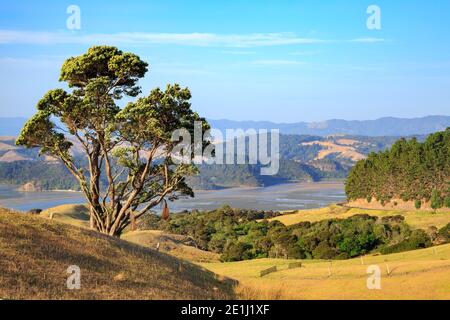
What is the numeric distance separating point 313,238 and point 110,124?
122ft

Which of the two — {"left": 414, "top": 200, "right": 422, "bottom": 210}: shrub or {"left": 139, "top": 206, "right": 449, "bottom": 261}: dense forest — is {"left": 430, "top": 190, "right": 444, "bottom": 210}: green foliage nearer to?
{"left": 414, "top": 200, "right": 422, "bottom": 210}: shrub

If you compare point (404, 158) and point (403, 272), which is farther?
point (404, 158)

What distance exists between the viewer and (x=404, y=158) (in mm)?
109375

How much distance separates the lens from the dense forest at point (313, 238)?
187ft

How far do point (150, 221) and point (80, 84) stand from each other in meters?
64.4

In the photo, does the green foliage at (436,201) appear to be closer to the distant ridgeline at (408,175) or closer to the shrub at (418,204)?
the distant ridgeline at (408,175)

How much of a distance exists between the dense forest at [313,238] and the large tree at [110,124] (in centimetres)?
2650

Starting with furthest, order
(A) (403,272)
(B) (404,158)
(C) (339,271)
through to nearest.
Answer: (B) (404,158) < (C) (339,271) < (A) (403,272)

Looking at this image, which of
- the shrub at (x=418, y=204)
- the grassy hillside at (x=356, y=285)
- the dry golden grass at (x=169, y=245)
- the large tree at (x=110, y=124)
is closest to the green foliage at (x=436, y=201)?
the shrub at (x=418, y=204)

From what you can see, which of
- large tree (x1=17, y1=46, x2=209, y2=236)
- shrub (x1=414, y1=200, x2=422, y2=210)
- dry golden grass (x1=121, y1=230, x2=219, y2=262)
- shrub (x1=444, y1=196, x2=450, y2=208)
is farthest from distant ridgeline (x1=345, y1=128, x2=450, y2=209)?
large tree (x1=17, y1=46, x2=209, y2=236)

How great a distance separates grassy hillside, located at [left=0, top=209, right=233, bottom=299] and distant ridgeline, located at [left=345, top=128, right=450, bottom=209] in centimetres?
8419

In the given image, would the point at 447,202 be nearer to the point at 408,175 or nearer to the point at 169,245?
the point at 408,175
